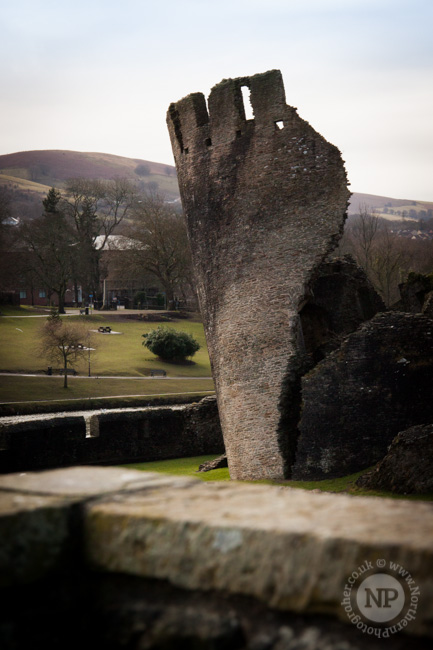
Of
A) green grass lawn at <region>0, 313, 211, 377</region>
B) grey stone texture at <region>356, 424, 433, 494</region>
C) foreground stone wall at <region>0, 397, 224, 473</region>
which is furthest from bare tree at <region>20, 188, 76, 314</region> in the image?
grey stone texture at <region>356, 424, 433, 494</region>

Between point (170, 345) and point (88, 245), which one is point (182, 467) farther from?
point (88, 245)

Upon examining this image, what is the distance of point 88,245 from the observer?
70.2 meters

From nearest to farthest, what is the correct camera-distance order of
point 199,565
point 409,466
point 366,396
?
point 199,565, point 409,466, point 366,396

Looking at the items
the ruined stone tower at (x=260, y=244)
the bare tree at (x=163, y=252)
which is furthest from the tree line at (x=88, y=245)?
the ruined stone tower at (x=260, y=244)

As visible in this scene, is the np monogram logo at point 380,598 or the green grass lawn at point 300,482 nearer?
the np monogram logo at point 380,598

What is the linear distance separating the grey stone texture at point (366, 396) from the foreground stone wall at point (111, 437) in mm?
11094

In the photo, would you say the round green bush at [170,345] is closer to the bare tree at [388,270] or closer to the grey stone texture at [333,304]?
the bare tree at [388,270]

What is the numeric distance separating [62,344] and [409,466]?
2915 centimetres

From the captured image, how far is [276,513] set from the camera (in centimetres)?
298

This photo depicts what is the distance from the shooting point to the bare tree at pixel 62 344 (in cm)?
3966

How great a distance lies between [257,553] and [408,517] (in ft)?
1.90

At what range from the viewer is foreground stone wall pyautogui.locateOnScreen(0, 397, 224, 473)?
79.5ft

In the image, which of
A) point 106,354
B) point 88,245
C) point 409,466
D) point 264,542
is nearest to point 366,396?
point 409,466

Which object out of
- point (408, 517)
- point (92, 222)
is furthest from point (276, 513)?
point (92, 222)
